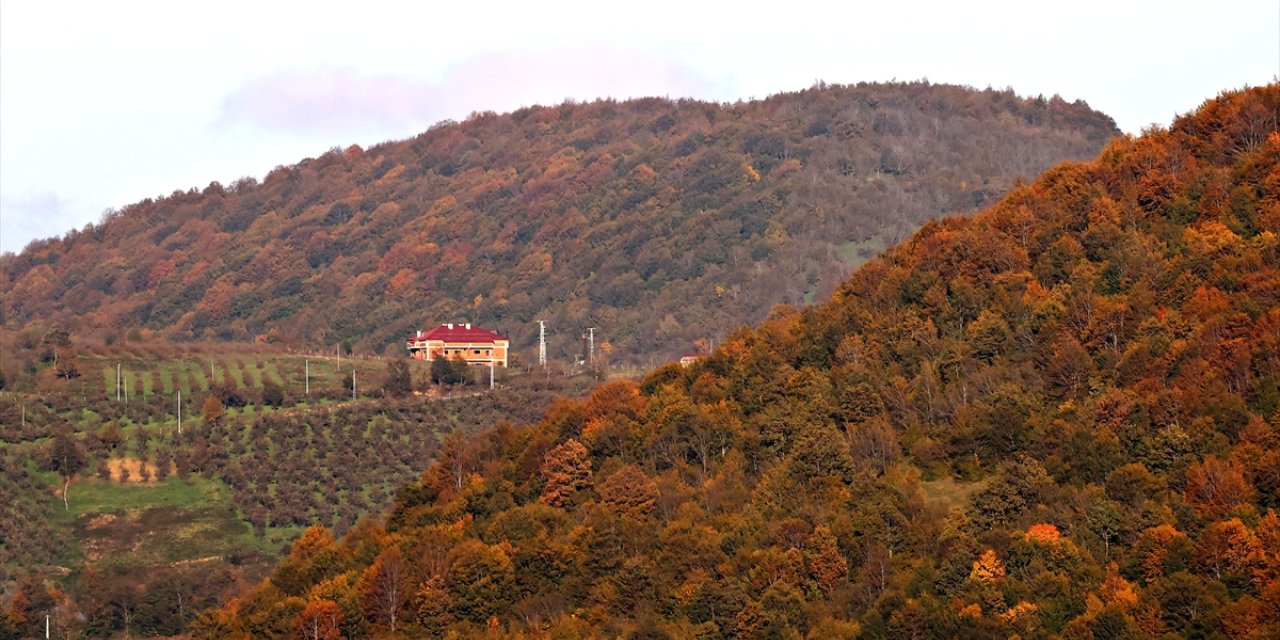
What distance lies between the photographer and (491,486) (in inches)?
3433

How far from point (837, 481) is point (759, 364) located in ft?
45.9

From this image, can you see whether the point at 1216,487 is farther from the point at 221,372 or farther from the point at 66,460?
the point at 221,372

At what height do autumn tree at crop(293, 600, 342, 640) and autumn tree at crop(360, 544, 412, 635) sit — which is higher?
autumn tree at crop(360, 544, 412, 635)

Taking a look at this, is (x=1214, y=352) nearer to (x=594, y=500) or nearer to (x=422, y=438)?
(x=594, y=500)

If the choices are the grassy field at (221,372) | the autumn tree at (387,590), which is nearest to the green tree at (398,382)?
the grassy field at (221,372)

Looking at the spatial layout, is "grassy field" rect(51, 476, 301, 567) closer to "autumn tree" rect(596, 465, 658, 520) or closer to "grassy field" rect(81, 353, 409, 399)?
"grassy field" rect(81, 353, 409, 399)

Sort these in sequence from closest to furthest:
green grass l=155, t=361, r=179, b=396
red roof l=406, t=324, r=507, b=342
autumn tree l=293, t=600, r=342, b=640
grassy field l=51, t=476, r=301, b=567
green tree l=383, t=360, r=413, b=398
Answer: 1. autumn tree l=293, t=600, r=342, b=640
2. grassy field l=51, t=476, r=301, b=567
3. green grass l=155, t=361, r=179, b=396
4. green tree l=383, t=360, r=413, b=398
5. red roof l=406, t=324, r=507, b=342

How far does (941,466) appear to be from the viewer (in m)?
77.4

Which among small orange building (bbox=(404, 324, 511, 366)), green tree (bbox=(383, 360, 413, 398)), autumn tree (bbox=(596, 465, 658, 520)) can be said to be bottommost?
autumn tree (bbox=(596, 465, 658, 520))

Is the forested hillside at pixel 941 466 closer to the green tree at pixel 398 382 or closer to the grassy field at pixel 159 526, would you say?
the grassy field at pixel 159 526

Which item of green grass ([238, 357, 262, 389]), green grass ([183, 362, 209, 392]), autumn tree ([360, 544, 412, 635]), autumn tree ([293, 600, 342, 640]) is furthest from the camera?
green grass ([238, 357, 262, 389])

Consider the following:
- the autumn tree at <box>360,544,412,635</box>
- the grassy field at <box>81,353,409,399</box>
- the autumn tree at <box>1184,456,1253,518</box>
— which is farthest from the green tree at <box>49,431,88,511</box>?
the autumn tree at <box>1184,456,1253,518</box>

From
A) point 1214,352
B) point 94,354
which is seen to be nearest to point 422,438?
point 94,354

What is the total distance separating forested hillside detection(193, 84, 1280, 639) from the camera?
2584 inches
